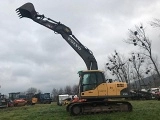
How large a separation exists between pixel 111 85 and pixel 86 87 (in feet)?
5.69

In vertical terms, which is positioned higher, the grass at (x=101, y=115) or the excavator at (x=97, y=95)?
the excavator at (x=97, y=95)

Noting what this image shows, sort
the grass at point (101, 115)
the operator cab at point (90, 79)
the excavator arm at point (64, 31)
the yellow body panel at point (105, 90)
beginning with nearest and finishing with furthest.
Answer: the grass at point (101, 115), the yellow body panel at point (105, 90), the operator cab at point (90, 79), the excavator arm at point (64, 31)

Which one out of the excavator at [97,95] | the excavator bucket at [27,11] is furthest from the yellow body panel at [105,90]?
the excavator bucket at [27,11]

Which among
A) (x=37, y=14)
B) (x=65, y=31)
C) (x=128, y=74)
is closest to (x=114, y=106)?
(x=65, y=31)

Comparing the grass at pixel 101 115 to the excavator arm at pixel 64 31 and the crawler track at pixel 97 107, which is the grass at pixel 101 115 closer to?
the crawler track at pixel 97 107

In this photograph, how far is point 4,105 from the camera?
5162 cm

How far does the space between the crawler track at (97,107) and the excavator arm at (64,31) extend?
4.07 meters

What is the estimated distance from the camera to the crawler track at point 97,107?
73.3 ft

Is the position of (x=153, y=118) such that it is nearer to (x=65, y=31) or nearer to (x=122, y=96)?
(x=122, y=96)

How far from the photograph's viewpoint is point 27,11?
2730 centimetres

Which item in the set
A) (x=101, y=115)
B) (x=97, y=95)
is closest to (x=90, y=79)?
(x=97, y=95)

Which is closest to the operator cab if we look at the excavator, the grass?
the excavator

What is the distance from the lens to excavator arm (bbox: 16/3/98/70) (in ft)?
86.9

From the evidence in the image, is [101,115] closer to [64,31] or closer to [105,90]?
[105,90]
